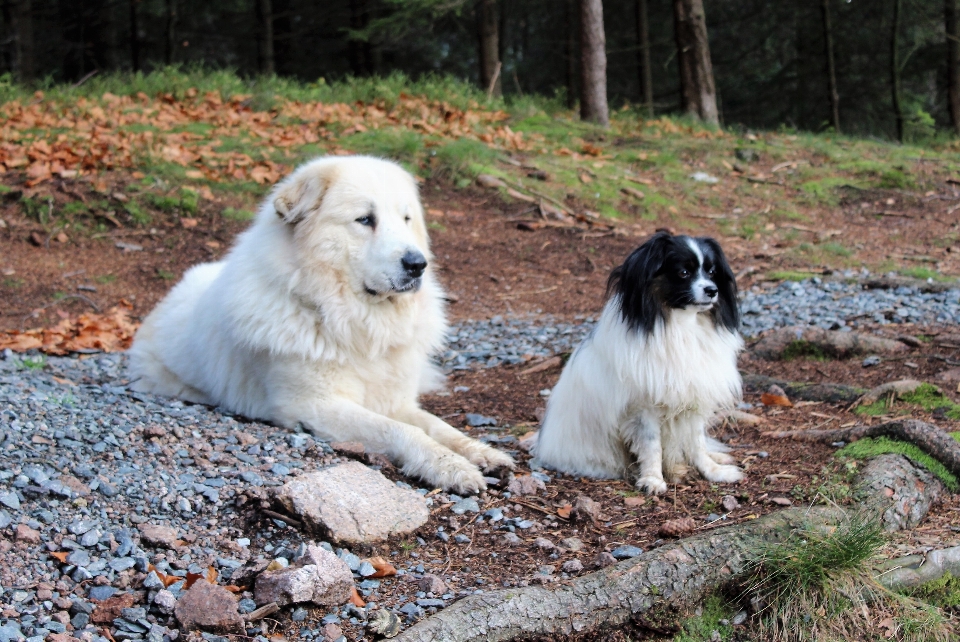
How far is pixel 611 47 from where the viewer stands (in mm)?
24359

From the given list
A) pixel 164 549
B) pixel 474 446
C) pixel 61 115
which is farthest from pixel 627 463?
pixel 61 115

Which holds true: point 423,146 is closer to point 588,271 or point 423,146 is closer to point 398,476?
point 588,271

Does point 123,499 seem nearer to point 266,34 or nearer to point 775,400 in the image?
point 775,400

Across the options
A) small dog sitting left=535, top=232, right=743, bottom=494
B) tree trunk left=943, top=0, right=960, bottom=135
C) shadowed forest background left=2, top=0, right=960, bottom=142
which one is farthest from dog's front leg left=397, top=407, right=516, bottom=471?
tree trunk left=943, top=0, right=960, bottom=135

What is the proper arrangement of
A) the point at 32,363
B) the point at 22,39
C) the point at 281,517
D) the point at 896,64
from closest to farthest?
the point at 281,517 < the point at 32,363 < the point at 22,39 < the point at 896,64

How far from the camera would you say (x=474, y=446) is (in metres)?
4.38

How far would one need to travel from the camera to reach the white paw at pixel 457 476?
398 cm

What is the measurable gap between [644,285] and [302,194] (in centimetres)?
191

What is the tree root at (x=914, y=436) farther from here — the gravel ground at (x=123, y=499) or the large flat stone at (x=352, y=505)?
the large flat stone at (x=352, y=505)

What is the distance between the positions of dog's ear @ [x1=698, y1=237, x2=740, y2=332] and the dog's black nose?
144 cm

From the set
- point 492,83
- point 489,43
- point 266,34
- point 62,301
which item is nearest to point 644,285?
point 62,301

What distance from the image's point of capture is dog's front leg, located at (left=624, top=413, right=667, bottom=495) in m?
4.12

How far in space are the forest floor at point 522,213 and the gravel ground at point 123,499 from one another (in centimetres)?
87

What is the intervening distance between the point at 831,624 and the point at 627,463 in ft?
4.81
